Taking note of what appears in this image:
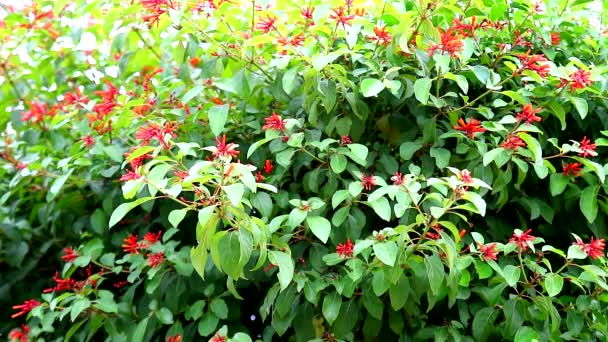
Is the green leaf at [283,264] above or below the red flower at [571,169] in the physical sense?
above

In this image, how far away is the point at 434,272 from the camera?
1.69m

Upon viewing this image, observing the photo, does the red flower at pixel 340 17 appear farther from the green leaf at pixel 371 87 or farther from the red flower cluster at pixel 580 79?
the red flower cluster at pixel 580 79

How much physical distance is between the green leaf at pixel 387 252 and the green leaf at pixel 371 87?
1.27ft

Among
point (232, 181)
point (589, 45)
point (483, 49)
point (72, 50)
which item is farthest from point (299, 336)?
point (72, 50)

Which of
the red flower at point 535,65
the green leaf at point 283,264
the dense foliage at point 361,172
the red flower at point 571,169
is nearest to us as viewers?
the green leaf at point 283,264

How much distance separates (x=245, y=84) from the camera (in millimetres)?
2061

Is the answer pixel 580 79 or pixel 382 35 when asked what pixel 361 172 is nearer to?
pixel 382 35

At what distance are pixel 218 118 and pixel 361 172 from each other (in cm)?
42

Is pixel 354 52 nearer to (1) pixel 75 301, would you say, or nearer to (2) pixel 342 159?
(2) pixel 342 159

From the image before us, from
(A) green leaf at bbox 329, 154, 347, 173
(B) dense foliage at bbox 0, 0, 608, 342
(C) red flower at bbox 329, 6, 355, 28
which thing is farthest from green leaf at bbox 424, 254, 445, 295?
(C) red flower at bbox 329, 6, 355, 28

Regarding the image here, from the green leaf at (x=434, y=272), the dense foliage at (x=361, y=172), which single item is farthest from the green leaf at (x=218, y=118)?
the green leaf at (x=434, y=272)

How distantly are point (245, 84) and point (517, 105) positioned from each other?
2.49 ft

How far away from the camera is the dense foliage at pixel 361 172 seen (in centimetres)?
179

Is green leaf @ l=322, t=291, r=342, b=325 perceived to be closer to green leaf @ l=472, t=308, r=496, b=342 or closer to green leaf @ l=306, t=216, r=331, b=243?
green leaf @ l=306, t=216, r=331, b=243
